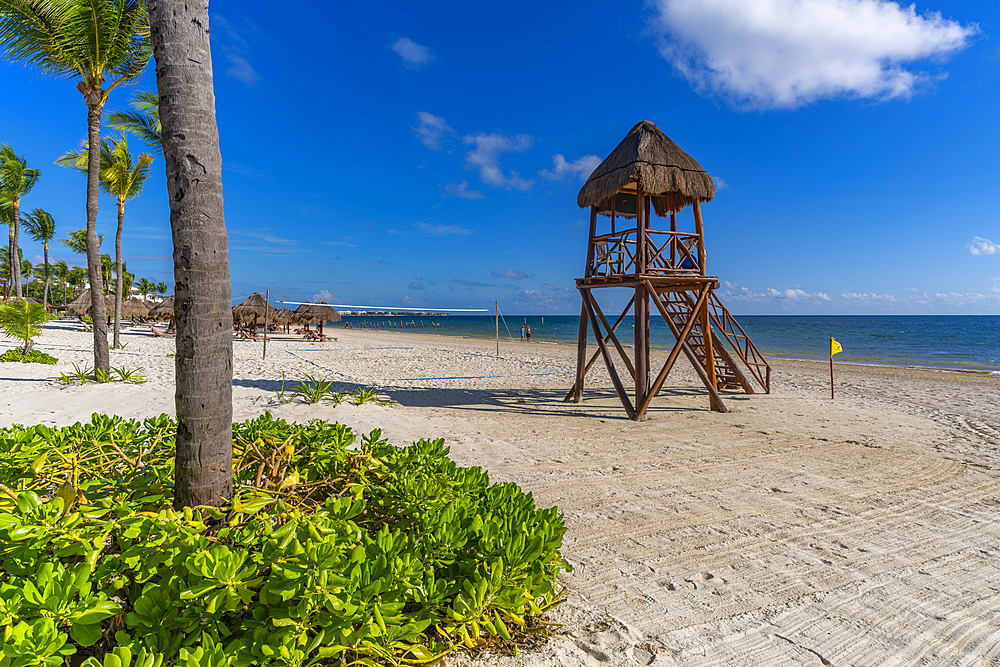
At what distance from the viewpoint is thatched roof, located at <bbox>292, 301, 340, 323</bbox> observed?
30344mm

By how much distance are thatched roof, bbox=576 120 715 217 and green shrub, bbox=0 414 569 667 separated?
6.41m

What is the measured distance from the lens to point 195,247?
6.56 ft

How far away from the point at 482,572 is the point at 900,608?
2.43 metres

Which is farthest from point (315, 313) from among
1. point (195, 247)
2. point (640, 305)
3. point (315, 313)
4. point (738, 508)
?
point (195, 247)

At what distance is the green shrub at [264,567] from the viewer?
4.81 feet

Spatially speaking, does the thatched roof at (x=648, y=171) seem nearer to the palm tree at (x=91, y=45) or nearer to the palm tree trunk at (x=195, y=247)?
the palm tree trunk at (x=195, y=247)

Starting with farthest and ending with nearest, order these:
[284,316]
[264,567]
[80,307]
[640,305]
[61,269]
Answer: [61,269] → [284,316] → [80,307] → [640,305] → [264,567]

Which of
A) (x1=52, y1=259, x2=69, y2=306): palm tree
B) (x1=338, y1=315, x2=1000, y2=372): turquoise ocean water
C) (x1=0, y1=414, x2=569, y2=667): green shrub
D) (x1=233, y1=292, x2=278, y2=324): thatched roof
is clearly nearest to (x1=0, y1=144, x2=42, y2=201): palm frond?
(x1=233, y1=292, x2=278, y2=324): thatched roof

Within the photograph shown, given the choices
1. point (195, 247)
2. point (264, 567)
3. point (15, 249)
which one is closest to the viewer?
point (264, 567)

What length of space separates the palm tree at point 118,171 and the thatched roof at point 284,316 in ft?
45.8

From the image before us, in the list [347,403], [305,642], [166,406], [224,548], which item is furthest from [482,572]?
[166,406]

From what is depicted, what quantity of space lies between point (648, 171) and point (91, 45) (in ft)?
30.7

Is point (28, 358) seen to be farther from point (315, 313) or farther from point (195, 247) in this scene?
point (315, 313)

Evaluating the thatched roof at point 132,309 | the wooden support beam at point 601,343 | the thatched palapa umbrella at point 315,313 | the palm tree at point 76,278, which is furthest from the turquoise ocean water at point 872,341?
the palm tree at point 76,278
